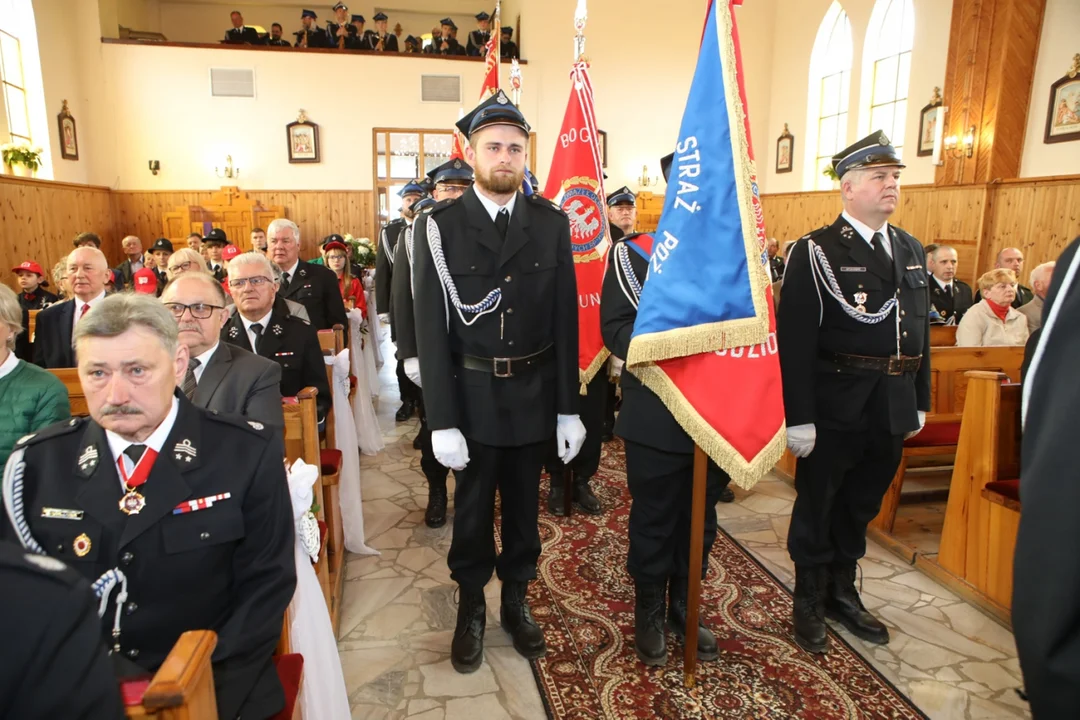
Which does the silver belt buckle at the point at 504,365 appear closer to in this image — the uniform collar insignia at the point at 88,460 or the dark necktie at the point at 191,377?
the dark necktie at the point at 191,377

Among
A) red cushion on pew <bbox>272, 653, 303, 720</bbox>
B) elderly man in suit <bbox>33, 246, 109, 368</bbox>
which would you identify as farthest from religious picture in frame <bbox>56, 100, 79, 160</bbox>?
red cushion on pew <bbox>272, 653, 303, 720</bbox>

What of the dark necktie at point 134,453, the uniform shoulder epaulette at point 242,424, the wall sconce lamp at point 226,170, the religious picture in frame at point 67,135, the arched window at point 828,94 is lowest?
the dark necktie at point 134,453

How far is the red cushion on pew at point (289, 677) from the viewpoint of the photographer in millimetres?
1426

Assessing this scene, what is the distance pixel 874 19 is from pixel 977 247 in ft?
14.2

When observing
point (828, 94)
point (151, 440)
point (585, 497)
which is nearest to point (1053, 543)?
point (151, 440)

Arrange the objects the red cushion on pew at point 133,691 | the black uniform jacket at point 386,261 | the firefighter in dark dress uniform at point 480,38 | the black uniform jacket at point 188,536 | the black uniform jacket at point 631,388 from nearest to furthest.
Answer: the red cushion on pew at point 133,691 → the black uniform jacket at point 188,536 → the black uniform jacket at point 631,388 → the black uniform jacket at point 386,261 → the firefighter in dark dress uniform at point 480,38

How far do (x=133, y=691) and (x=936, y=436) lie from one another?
3.78m

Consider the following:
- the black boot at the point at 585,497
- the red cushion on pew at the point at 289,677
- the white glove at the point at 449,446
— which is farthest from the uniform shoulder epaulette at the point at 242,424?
the black boot at the point at 585,497

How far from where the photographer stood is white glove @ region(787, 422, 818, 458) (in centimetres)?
227

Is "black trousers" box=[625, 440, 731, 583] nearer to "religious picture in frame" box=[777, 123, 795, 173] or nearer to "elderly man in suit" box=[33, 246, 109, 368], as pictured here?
"elderly man in suit" box=[33, 246, 109, 368]

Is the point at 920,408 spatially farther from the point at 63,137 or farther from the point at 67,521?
the point at 63,137

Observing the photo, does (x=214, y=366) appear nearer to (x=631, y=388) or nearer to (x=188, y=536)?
(x=188, y=536)

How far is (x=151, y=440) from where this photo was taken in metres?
1.38

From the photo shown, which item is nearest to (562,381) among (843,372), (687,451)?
(687,451)
